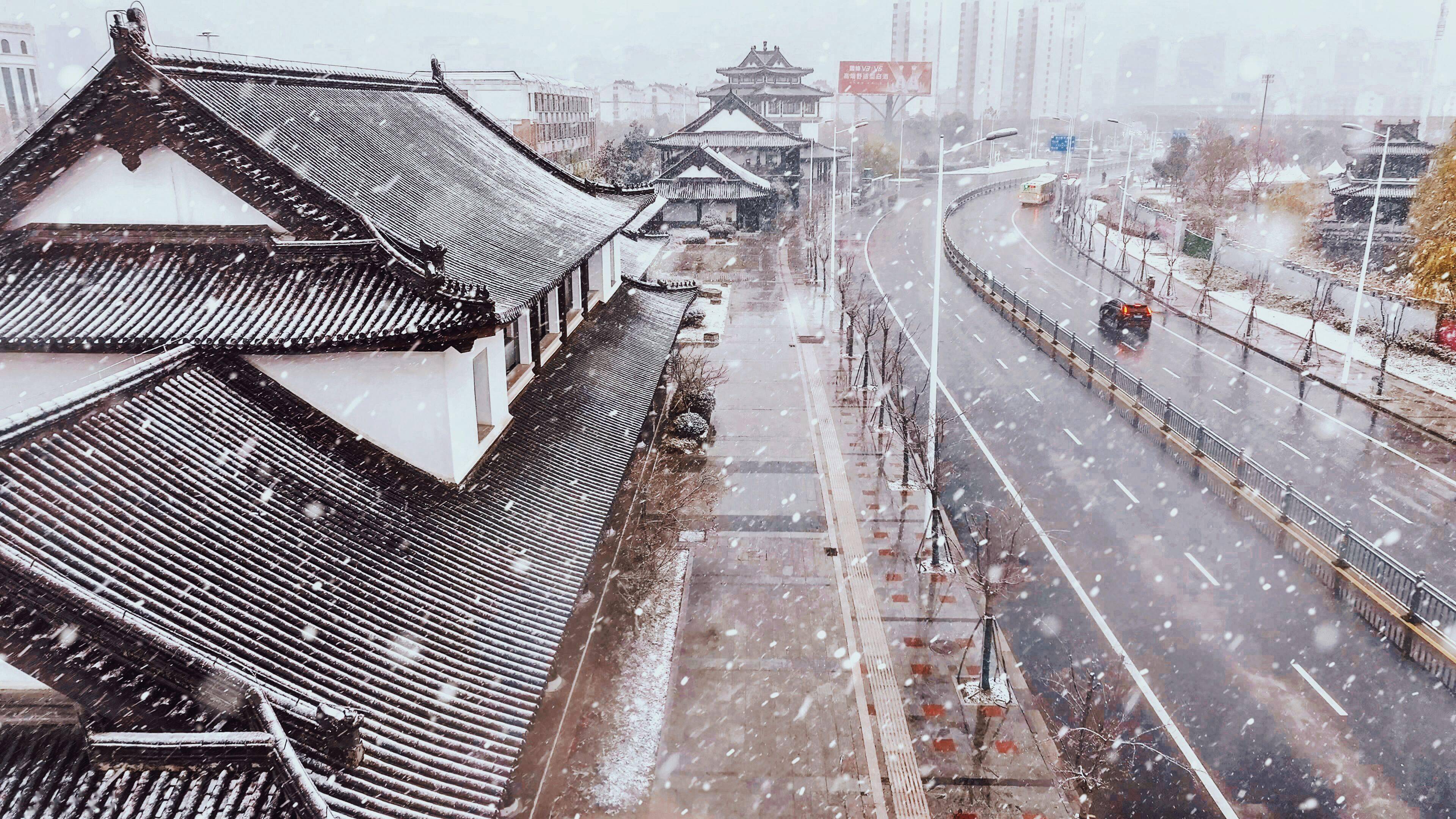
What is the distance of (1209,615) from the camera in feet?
72.7

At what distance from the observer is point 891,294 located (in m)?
58.4

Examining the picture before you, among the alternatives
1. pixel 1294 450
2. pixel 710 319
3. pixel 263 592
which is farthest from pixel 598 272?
pixel 1294 450

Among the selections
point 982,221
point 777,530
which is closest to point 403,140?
point 777,530

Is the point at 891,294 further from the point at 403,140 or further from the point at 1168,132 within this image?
the point at 1168,132

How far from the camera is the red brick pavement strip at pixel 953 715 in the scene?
16.6 metres

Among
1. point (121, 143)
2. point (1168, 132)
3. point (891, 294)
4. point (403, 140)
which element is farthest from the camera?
point (1168, 132)

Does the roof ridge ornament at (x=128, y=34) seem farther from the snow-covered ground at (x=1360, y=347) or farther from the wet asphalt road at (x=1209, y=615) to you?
the snow-covered ground at (x=1360, y=347)

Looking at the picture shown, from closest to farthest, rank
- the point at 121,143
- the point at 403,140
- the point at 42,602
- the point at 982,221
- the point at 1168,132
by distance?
the point at 42,602, the point at 121,143, the point at 403,140, the point at 982,221, the point at 1168,132

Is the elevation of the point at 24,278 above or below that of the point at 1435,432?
above

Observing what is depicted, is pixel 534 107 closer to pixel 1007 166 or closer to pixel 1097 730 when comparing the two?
pixel 1097 730

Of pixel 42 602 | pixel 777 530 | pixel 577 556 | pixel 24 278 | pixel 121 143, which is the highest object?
pixel 121 143

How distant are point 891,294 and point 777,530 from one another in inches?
1344

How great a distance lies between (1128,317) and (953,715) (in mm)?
34837

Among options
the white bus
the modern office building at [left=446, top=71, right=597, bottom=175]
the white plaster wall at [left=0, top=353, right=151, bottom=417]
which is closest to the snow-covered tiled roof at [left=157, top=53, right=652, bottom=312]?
the white plaster wall at [left=0, top=353, right=151, bottom=417]
